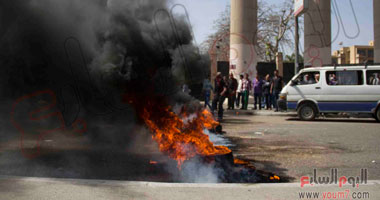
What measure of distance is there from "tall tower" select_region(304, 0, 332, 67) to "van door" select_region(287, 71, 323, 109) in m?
7.35

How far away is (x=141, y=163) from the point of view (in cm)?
505

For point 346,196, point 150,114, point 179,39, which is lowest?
point 346,196

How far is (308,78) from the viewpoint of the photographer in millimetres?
11125

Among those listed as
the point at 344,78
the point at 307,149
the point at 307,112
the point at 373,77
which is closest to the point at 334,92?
the point at 344,78

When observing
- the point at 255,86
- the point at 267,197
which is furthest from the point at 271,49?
the point at 267,197

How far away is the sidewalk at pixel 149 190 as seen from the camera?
11.3 ft

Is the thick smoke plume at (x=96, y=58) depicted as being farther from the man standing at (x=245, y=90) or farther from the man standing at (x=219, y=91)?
the man standing at (x=245, y=90)

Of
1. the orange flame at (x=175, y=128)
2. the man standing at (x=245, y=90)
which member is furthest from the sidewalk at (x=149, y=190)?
the man standing at (x=245, y=90)

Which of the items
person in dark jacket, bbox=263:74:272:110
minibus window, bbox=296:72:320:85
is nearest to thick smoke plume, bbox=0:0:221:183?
minibus window, bbox=296:72:320:85

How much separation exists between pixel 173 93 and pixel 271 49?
2522cm

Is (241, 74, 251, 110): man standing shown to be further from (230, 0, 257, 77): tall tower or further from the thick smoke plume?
the thick smoke plume

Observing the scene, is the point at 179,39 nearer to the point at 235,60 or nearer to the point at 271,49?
the point at 235,60

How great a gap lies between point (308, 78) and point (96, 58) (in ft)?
25.7

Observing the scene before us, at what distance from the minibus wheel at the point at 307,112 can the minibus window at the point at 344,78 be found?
97 cm
